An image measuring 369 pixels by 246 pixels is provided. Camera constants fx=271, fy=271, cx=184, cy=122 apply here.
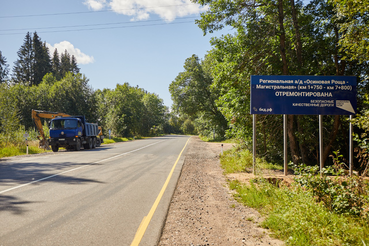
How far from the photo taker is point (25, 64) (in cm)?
6938

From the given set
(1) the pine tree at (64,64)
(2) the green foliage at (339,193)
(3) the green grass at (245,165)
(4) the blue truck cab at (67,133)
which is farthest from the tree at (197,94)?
(1) the pine tree at (64,64)

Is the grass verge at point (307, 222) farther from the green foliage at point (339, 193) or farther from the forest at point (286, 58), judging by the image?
the forest at point (286, 58)

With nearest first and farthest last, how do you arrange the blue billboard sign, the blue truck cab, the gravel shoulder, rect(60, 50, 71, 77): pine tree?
the gravel shoulder → the blue billboard sign → the blue truck cab → rect(60, 50, 71, 77): pine tree

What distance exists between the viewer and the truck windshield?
22.9 m

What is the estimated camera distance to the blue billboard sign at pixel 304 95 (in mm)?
9359

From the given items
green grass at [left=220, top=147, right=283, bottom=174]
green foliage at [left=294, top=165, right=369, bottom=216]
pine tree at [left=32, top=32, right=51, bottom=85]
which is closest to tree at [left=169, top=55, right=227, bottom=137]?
green grass at [left=220, top=147, right=283, bottom=174]

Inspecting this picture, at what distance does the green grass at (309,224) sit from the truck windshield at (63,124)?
807 inches

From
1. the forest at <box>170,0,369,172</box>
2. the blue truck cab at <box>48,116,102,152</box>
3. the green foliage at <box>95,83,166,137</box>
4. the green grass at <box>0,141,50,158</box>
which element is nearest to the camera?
the forest at <box>170,0,369,172</box>

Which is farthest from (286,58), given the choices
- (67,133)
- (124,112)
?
(124,112)

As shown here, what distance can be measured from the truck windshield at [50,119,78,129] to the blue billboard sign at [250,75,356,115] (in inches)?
707

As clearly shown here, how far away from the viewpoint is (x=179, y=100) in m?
42.6

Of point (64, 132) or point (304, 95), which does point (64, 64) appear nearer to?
point (64, 132)

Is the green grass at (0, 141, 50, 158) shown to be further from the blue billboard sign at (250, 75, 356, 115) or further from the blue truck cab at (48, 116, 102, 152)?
the blue billboard sign at (250, 75, 356, 115)

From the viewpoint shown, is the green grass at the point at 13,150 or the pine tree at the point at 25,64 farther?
the pine tree at the point at 25,64
